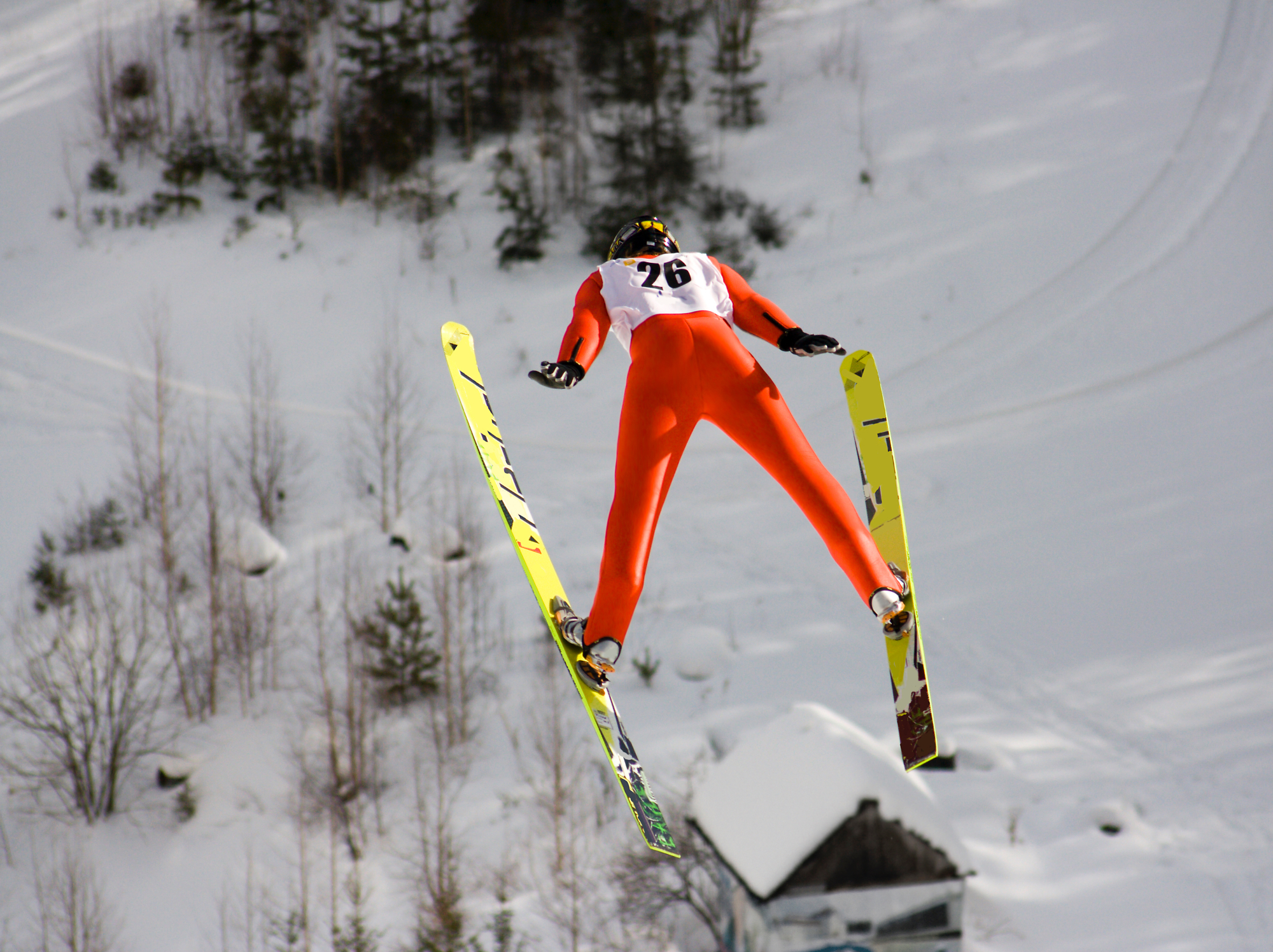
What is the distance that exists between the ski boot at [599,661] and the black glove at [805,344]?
3.95ft

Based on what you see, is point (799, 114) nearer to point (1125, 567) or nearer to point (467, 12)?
point (467, 12)

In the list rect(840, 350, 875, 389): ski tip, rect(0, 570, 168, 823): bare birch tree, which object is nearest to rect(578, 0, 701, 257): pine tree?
rect(0, 570, 168, 823): bare birch tree

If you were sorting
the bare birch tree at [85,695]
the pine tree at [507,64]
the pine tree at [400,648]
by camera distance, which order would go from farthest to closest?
the pine tree at [507,64] → the pine tree at [400,648] → the bare birch tree at [85,695]

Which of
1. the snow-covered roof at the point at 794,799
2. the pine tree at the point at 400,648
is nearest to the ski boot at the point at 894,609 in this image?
the snow-covered roof at the point at 794,799

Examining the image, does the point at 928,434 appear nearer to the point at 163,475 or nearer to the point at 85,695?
the point at 163,475

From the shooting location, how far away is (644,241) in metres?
4.06

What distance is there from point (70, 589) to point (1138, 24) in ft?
79.4

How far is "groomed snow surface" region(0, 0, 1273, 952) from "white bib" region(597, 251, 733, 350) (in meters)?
8.48

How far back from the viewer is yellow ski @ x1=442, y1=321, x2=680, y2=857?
380 centimetres

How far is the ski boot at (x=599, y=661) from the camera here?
11.7ft

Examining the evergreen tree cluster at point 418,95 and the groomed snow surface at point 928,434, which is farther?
the evergreen tree cluster at point 418,95

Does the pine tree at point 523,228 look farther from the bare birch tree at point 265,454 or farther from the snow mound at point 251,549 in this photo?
the snow mound at point 251,549

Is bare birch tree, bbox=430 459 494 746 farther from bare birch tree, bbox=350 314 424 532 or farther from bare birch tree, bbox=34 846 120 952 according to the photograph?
Result: bare birch tree, bbox=34 846 120 952

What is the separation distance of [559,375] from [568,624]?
1.02 meters
